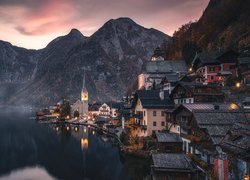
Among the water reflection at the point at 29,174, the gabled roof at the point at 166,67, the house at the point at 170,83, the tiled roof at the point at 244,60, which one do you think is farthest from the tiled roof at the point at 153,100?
the gabled roof at the point at 166,67

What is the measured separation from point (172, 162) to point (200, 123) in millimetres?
7132

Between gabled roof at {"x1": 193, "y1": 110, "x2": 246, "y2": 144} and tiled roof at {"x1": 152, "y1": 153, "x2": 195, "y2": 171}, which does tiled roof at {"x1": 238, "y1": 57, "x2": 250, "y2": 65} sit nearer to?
gabled roof at {"x1": 193, "y1": 110, "x2": 246, "y2": 144}

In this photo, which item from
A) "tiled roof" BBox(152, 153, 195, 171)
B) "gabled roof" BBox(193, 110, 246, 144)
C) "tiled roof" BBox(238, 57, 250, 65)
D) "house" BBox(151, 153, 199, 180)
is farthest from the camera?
"tiled roof" BBox(238, 57, 250, 65)

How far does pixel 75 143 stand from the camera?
8644cm

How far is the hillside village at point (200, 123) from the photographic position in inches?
1145

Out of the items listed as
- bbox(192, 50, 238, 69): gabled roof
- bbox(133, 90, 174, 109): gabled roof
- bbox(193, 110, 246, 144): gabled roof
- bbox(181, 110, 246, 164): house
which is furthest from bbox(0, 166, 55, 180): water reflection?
bbox(192, 50, 238, 69): gabled roof

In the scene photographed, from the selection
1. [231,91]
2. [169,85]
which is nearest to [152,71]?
[169,85]

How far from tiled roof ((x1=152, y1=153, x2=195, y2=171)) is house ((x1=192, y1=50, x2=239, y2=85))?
39.6 metres

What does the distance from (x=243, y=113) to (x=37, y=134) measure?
305ft

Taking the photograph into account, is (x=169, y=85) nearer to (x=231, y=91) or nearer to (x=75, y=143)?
(x=231, y=91)

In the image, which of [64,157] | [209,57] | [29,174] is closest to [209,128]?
[29,174]

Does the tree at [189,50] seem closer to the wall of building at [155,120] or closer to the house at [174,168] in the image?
the wall of building at [155,120]

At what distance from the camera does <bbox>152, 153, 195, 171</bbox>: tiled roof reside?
35.9 metres

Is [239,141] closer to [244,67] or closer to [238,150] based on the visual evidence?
[238,150]
